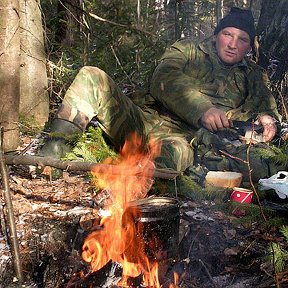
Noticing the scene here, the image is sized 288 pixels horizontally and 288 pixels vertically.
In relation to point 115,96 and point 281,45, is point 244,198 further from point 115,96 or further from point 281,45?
point 281,45

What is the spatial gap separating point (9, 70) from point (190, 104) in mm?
2484

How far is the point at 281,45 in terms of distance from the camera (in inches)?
308

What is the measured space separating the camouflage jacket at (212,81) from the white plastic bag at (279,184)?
143cm

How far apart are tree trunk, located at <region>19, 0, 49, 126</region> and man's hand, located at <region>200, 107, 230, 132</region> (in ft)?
10.5

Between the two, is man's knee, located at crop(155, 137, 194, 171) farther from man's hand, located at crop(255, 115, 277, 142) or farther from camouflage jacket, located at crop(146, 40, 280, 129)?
man's hand, located at crop(255, 115, 277, 142)

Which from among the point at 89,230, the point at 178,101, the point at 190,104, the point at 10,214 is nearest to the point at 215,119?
the point at 190,104

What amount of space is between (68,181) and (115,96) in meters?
1.19

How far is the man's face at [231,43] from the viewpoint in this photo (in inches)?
223

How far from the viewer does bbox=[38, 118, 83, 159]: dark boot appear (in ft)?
14.2

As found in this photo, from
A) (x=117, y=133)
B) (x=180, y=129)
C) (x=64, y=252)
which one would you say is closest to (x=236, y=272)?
(x=64, y=252)

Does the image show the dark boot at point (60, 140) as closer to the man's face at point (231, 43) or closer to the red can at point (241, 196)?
the red can at point (241, 196)

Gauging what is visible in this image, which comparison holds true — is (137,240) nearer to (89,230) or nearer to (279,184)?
(89,230)

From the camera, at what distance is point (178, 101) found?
523 centimetres

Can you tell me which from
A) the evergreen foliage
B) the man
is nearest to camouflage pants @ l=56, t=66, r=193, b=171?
the man
